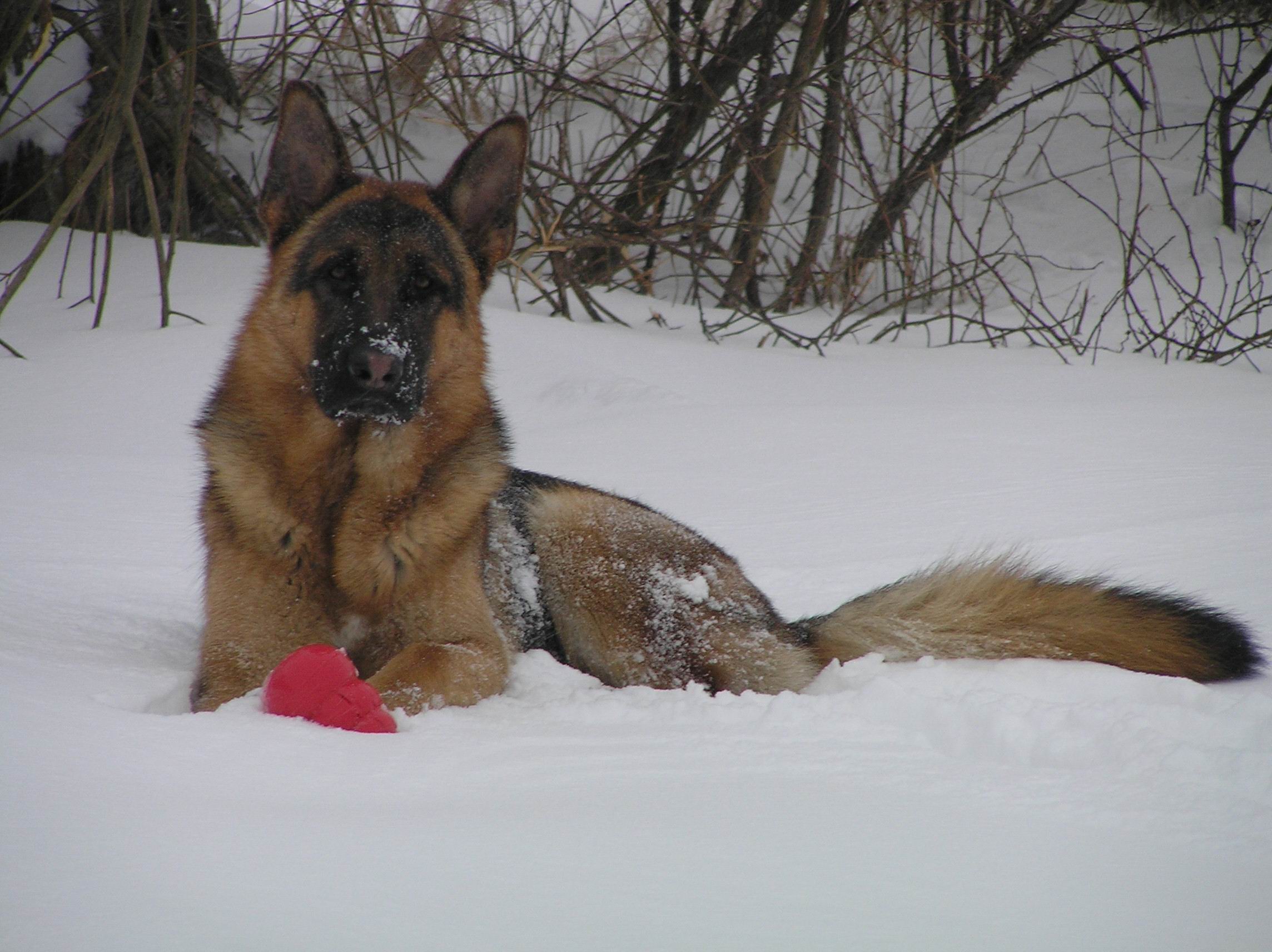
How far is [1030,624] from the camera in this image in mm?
2822

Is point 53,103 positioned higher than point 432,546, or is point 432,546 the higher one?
point 53,103

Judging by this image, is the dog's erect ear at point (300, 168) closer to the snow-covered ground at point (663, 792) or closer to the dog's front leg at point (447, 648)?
the dog's front leg at point (447, 648)

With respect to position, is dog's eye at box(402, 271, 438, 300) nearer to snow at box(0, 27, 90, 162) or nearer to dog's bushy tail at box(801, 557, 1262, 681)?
dog's bushy tail at box(801, 557, 1262, 681)

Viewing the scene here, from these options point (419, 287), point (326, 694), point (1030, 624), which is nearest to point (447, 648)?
point (326, 694)

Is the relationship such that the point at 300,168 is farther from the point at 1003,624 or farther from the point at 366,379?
the point at 1003,624

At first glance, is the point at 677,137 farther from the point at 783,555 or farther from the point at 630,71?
the point at 783,555

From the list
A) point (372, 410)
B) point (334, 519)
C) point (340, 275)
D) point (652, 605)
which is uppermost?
point (340, 275)

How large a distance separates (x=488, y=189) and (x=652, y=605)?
1383 millimetres

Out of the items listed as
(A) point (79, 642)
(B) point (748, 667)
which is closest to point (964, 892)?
(B) point (748, 667)

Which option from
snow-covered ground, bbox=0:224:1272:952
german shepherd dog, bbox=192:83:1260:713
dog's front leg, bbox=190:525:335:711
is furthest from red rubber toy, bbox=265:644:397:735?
dog's front leg, bbox=190:525:335:711

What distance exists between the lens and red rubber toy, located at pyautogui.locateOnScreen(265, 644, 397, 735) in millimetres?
2080

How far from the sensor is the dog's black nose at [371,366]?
2.55 meters

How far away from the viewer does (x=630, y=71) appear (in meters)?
10.2

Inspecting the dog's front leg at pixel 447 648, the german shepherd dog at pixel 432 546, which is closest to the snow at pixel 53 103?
the german shepherd dog at pixel 432 546
